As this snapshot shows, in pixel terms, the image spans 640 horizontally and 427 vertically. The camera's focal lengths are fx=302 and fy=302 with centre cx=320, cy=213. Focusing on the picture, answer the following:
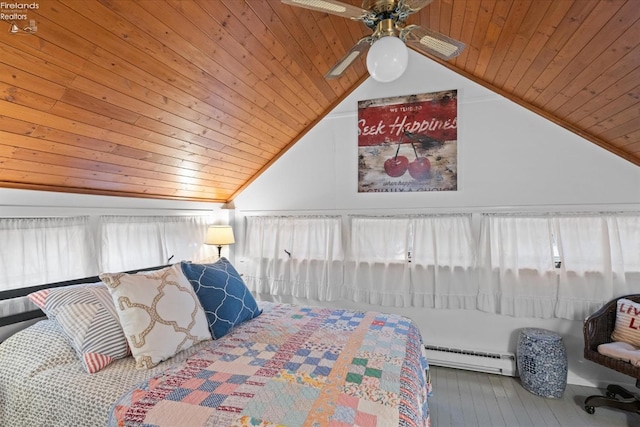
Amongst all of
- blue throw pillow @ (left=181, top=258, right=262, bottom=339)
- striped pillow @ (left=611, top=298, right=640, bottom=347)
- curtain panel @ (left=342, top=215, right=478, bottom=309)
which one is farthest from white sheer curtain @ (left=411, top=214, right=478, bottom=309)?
blue throw pillow @ (left=181, top=258, right=262, bottom=339)

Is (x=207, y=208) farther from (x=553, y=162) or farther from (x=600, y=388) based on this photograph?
(x=600, y=388)

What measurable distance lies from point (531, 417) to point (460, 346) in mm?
782

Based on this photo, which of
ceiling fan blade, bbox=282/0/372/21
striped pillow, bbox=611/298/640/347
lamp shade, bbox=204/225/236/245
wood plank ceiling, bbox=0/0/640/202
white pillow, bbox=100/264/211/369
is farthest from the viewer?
lamp shade, bbox=204/225/236/245

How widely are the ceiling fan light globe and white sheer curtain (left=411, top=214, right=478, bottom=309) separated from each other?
1.92 meters

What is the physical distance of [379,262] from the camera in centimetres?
315

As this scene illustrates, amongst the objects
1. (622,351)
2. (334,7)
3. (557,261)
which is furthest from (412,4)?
(622,351)

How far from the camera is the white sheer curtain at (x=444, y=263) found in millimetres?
2875

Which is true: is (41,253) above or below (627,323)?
above

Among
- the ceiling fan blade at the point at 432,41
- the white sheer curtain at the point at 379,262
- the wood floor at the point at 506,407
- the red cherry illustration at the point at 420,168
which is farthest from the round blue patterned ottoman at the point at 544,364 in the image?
the ceiling fan blade at the point at 432,41

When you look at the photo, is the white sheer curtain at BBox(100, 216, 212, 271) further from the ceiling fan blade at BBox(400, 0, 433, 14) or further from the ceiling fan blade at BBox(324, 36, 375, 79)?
the ceiling fan blade at BBox(400, 0, 433, 14)

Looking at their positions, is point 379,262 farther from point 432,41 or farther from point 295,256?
point 432,41

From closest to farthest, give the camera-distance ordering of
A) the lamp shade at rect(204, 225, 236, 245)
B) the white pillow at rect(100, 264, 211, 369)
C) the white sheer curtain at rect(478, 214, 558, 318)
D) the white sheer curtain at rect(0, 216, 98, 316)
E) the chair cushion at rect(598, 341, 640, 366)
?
the white pillow at rect(100, 264, 211, 369)
the white sheer curtain at rect(0, 216, 98, 316)
the chair cushion at rect(598, 341, 640, 366)
the white sheer curtain at rect(478, 214, 558, 318)
the lamp shade at rect(204, 225, 236, 245)

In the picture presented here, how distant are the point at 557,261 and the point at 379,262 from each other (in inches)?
61.5

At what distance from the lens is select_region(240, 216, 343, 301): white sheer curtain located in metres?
3.32
